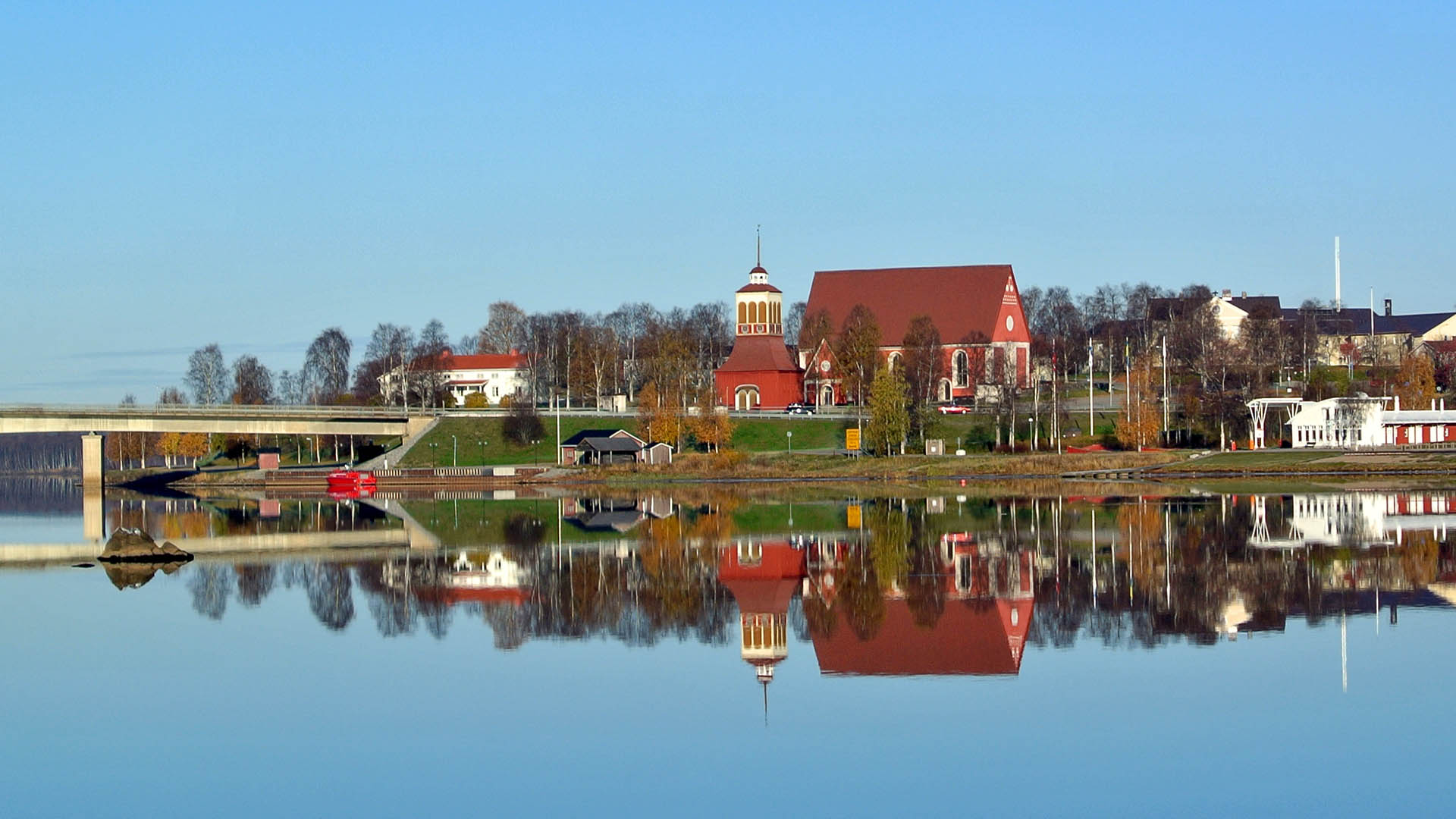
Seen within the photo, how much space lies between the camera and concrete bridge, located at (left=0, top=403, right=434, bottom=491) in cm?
8494

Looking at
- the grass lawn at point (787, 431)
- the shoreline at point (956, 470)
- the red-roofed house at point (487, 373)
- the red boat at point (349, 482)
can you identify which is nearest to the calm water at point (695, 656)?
the shoreline at point (956, 470)

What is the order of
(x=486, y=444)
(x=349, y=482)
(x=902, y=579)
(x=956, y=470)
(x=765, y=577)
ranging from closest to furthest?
(x=902, y=579), (x=765, y=577), (x=956, y=470), (x=349, y=482), (x=486, y=444)

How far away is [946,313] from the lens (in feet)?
338

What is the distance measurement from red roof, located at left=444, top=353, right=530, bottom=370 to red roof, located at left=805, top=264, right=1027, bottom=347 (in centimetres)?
3213

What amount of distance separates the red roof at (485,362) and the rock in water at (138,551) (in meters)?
88.4

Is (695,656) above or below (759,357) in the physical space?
below

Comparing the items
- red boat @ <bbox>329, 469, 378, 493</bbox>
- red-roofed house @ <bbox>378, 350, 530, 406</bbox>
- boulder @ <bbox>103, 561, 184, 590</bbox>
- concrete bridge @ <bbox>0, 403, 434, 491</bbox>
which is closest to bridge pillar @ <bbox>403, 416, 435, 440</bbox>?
concrete bridge @ <bbox>0, 403, 434, 491</bbox>

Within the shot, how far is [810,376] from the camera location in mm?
101125

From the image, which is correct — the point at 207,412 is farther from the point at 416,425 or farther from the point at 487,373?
the point at 487,373

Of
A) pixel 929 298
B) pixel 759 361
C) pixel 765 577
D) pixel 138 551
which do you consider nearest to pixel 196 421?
pixel 759 361

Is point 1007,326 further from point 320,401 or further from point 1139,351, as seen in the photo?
point 320,401

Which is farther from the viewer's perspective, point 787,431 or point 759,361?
point 759,361

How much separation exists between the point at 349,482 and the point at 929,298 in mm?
41922

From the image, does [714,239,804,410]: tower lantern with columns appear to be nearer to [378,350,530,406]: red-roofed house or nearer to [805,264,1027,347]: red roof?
[805,264,1027,347]: red roof
